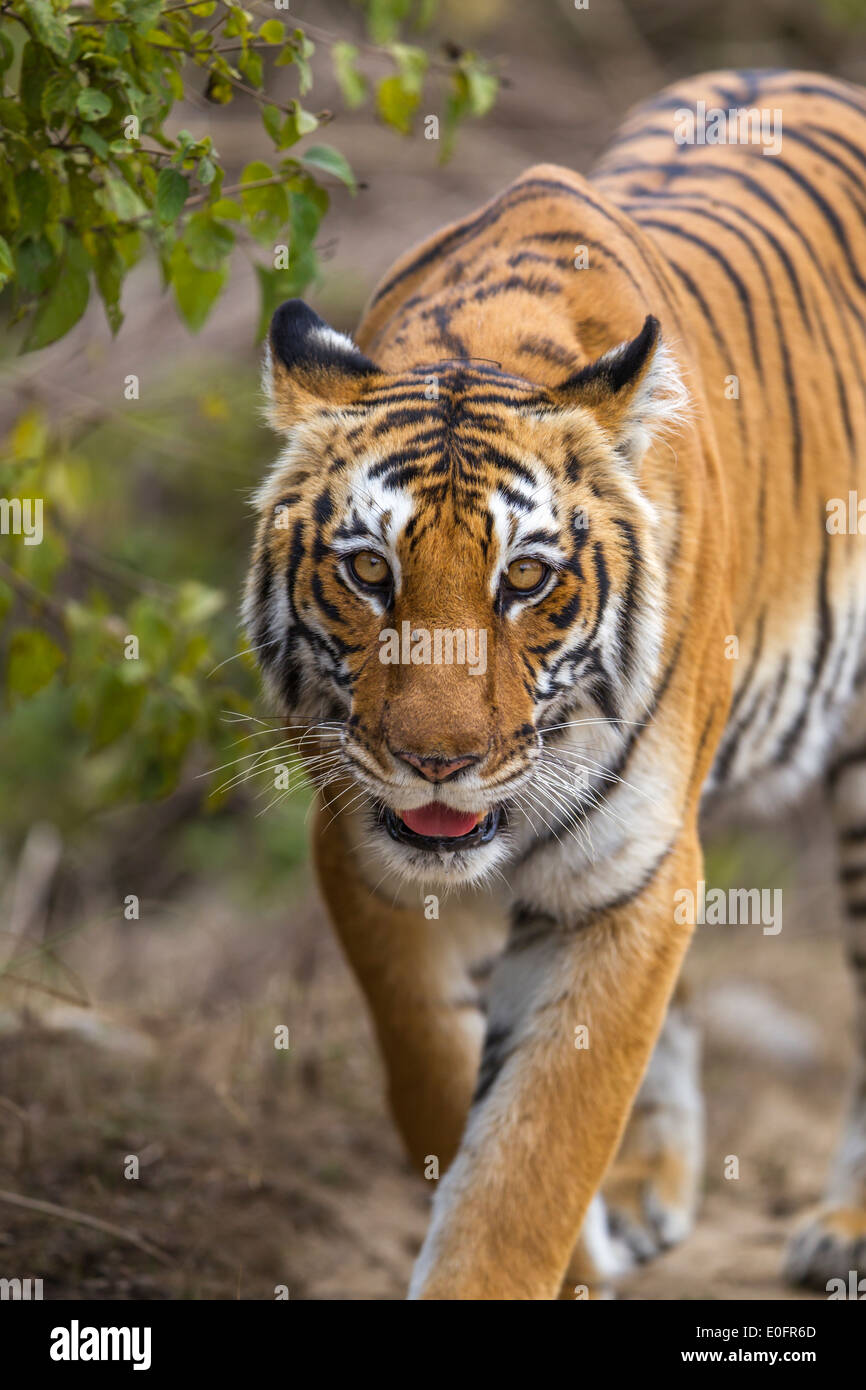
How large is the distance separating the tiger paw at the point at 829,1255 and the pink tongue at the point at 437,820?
2074mm

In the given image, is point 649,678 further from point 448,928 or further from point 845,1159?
point 845,1159

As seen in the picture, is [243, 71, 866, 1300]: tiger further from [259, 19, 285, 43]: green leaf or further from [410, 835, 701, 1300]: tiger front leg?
[259, 19, 285, 43]: green leaf

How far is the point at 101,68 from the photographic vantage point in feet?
9.07

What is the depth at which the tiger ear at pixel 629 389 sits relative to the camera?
2689 mm

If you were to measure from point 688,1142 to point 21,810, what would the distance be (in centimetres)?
405

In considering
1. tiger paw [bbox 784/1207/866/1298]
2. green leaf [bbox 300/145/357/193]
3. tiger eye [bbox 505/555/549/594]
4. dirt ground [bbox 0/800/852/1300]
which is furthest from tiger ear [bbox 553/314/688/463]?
tiger paw [bbox 784/1207/866/1298]

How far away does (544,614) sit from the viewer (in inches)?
103

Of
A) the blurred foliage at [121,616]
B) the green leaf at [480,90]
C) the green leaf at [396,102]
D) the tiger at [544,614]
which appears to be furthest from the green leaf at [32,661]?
the green leaf at [480,90]

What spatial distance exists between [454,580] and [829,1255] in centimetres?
247

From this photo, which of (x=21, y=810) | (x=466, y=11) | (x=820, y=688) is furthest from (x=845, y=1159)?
(x=466, y=11)

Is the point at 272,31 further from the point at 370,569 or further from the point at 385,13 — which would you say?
the point at 370,569

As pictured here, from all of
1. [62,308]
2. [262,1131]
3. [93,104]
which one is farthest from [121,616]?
[93,104]

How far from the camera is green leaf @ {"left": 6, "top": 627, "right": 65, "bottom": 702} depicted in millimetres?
3590

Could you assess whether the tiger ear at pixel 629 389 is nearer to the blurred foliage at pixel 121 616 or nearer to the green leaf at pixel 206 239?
the green leaf at pixel 206 239
